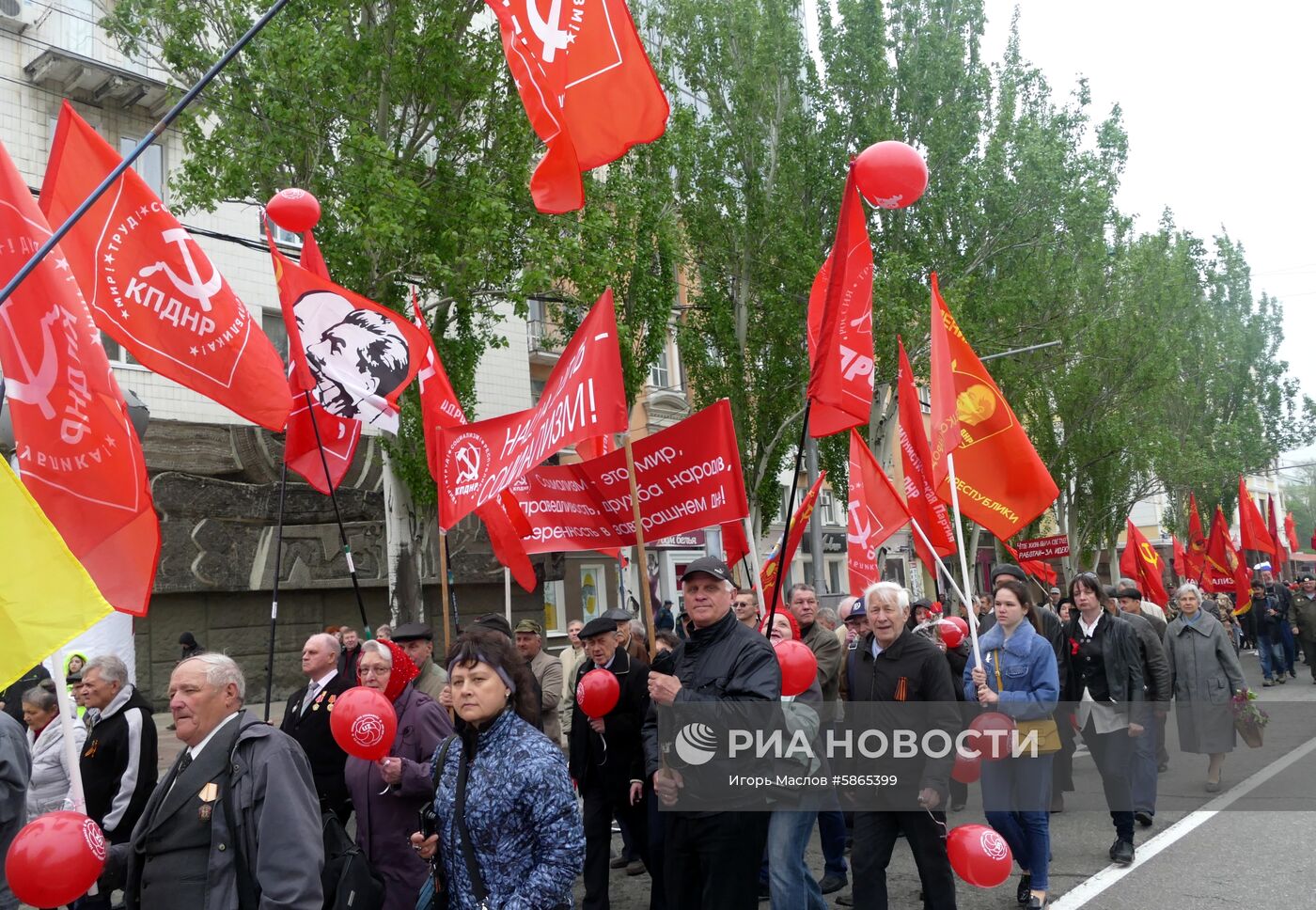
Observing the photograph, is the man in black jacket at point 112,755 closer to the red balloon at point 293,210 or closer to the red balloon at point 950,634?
the red balloon at point 293,210

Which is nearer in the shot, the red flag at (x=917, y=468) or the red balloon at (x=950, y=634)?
the red balloon at (x=950, y=634)

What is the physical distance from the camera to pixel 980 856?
512cm

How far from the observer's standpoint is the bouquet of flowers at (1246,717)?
10.0 metres

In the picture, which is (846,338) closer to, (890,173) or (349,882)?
(890,173)

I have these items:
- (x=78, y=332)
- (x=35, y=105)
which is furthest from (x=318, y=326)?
(x=35, y=105)

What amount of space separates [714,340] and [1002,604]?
17.3m

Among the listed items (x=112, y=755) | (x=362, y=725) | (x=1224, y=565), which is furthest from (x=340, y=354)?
(x=1224, y=565)

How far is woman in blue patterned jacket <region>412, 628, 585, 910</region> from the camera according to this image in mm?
3410

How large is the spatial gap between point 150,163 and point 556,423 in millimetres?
14160

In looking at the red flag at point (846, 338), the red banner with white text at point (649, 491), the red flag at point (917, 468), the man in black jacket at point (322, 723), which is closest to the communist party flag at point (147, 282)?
the man in black jacket at point (322, 723)

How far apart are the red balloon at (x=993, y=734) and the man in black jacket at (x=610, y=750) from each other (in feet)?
6.32

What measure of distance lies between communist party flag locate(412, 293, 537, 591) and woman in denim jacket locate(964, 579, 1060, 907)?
311 cm

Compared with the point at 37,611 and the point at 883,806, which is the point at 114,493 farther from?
the point at 883,806

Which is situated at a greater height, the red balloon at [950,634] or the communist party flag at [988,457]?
the communist party flag at [988,457]
